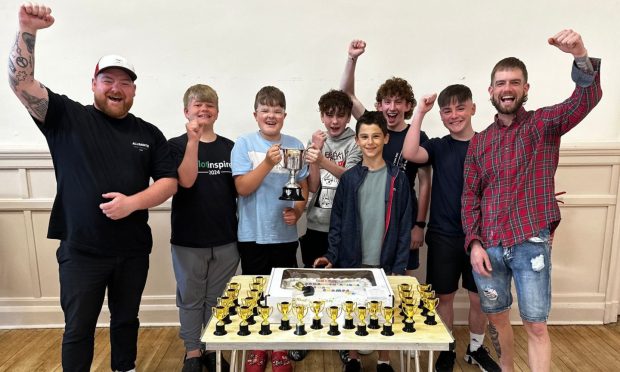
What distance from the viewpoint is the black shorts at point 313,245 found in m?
2.33

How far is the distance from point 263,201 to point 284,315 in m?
0.85

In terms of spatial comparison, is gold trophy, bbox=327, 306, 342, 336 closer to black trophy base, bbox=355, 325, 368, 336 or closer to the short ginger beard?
black trophy base, bbox=355, 325, 368, 336

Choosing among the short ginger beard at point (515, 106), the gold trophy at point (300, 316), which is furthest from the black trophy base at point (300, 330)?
the short ginger beard at point (515, 106)

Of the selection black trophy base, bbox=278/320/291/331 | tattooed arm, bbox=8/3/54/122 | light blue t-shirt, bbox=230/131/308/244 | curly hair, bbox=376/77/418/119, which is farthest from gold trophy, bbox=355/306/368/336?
tattooed arm, bbox=8/3/54/122

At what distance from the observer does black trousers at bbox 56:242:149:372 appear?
5.84ft

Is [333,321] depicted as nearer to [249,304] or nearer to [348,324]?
[348,324]

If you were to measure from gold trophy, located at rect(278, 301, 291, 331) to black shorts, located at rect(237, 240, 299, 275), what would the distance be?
2.58 ft

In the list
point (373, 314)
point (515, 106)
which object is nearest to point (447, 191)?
point (515, 106)

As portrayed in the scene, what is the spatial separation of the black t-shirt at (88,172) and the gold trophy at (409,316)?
1282 millimetres

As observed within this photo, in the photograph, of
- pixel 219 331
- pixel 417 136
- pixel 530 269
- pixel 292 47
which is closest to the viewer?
pixel 219 331

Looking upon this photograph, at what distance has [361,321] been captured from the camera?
54.6 inches

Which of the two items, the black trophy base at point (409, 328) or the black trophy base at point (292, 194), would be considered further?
the black trophy base at point (292, 194)

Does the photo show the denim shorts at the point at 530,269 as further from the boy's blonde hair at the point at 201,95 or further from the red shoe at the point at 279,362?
the boy's blonde hair at the point at 201,95

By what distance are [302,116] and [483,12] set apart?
1444 mm
